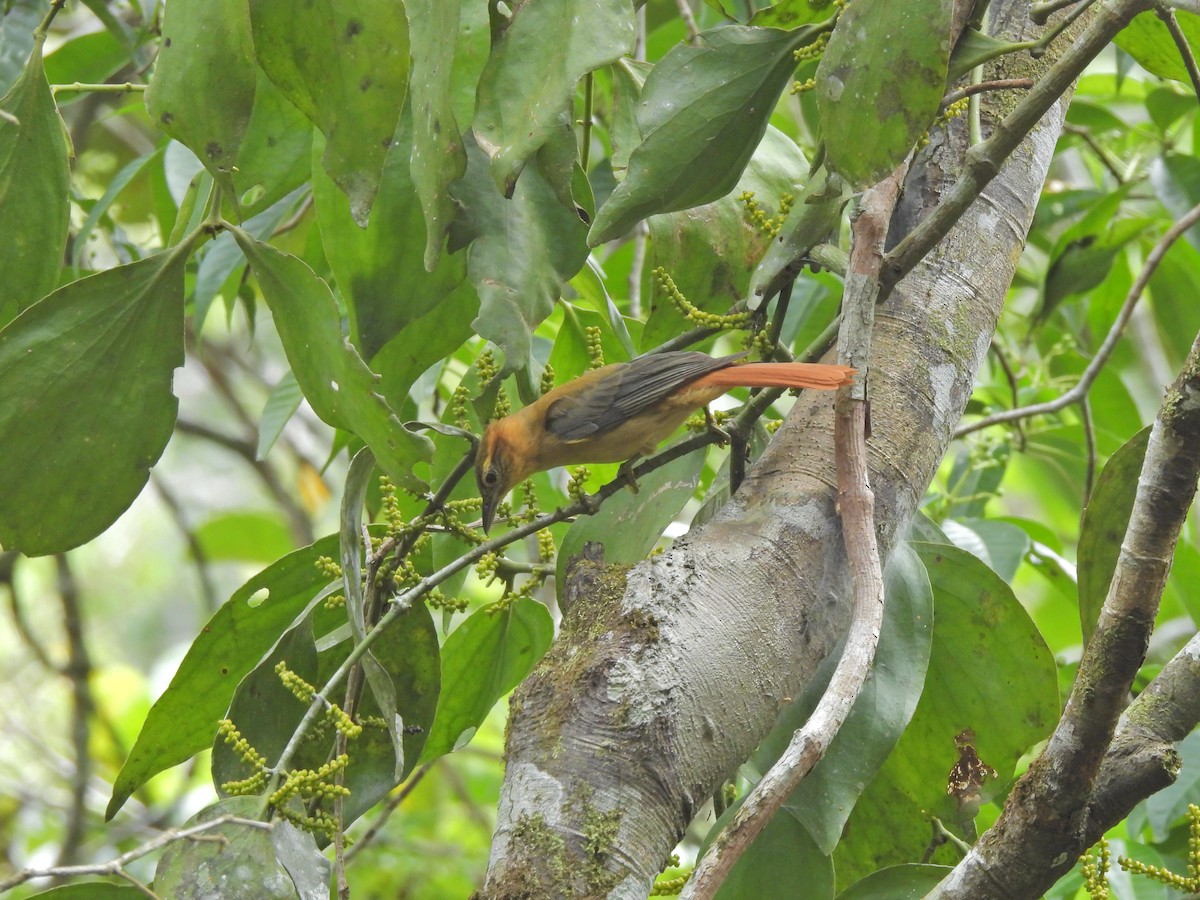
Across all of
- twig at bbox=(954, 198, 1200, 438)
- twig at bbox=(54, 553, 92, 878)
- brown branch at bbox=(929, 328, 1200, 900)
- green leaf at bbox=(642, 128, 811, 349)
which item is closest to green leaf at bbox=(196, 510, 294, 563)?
twig at bbox=(54, 553, 92, 878)

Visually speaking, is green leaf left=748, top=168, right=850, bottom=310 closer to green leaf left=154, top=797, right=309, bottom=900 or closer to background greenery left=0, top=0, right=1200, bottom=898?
background greenery left=0, top=0, right=1200, bottom=898

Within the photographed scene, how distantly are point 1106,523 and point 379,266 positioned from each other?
1.34 metres

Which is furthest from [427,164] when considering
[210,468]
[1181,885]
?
[210,468]

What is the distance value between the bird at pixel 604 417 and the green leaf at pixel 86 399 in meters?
0.90

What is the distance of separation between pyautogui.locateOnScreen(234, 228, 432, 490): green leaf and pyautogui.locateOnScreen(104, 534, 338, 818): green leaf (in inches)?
22.9

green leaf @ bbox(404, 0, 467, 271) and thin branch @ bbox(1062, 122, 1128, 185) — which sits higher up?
green leaf @ bbox(404, 0, 467, 271)

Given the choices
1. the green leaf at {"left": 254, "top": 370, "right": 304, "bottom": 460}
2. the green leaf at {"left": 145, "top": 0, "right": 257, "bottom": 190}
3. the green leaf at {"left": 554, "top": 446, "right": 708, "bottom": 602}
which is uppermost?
the green leaf at {"left": 145, "top": 0, "right": 257, "bottom": 190}

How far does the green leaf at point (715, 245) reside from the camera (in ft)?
7.48

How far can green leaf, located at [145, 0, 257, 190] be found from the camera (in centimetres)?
163

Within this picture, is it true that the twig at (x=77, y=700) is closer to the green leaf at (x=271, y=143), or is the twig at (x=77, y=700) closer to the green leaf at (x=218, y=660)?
the green leaf at (x=218, y=660)

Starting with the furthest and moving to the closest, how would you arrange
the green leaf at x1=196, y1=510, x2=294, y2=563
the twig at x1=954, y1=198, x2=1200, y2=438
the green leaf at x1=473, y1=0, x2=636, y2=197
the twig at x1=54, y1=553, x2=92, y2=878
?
the green leaf at x1=196, y1=510, x2=294, y2=563
the twig at x1=54, y1=553, x2=92, y2=878
the twig at x1=954, y1=198, x2=1200, y2=438
the green leaf at x1=473, y1=0, x2=636, y2=197

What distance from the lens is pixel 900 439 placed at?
1998 millimetres

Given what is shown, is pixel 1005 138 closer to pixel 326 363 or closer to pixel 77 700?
pixel 326 363

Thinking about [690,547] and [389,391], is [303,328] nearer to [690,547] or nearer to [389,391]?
[389,391]
